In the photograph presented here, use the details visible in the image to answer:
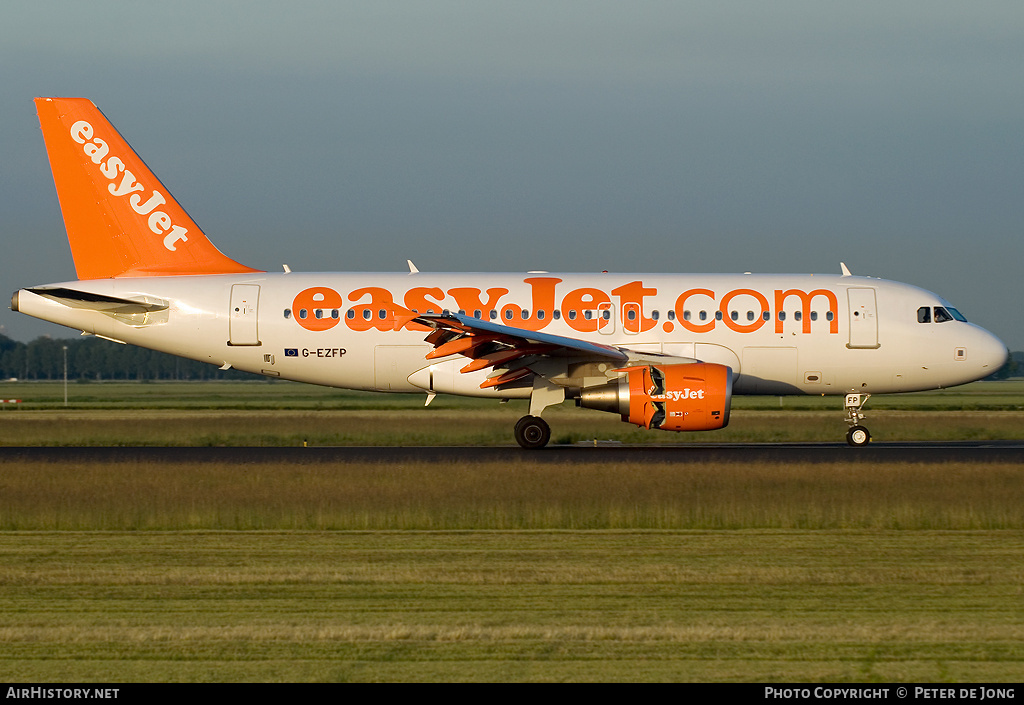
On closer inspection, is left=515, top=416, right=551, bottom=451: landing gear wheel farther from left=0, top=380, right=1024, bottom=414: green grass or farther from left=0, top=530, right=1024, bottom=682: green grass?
left=0, top=380, right=1024, bottom=414: green grass

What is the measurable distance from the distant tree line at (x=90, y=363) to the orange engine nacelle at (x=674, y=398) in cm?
14485

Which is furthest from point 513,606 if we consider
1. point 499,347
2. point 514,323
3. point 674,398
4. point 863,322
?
point 863,322

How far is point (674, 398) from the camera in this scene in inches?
829

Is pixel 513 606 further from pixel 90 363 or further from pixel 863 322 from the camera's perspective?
pixel 90 363

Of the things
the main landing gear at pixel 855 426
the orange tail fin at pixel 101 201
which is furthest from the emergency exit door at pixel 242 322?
the main landing gear at pixel 855 426

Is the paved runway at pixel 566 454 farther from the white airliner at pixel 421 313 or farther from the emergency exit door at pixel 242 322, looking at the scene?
the emergency exit door at pixel 242 322

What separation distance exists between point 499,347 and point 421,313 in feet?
8.79

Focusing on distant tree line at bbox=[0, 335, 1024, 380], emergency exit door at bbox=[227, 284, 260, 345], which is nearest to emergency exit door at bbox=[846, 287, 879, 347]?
emergency exit door at bbox=[227, 284, 260, 345]

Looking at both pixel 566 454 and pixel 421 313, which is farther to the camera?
pixel 421 313

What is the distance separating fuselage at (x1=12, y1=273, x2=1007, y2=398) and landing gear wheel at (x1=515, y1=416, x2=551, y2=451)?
40.2 inches

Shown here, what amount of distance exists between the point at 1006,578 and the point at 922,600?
1.55 metres

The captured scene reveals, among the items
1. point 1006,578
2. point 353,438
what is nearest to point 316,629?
point 1006,578

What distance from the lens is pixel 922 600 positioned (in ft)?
33.7

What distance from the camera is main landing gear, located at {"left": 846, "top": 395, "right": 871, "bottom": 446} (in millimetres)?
24531
